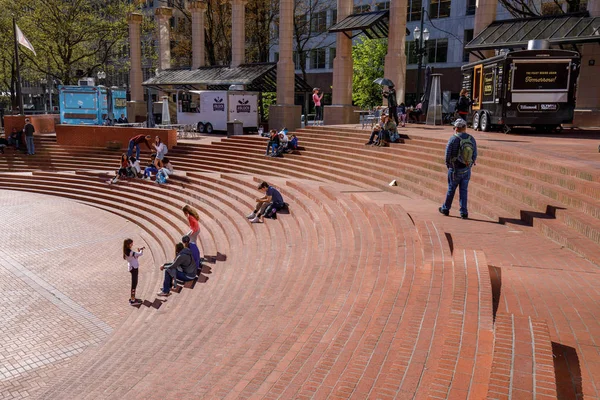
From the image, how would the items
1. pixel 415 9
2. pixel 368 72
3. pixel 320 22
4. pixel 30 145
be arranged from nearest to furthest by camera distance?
1. pixel 30 145
2. pixel 368 72
3. pixel 415 9
4. pixel 320 22

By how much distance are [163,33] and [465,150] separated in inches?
1453

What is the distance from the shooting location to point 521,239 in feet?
25.3

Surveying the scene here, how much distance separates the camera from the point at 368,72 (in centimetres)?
4188

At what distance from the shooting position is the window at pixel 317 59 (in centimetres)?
5351

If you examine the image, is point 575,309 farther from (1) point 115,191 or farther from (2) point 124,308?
(1) point 115,191

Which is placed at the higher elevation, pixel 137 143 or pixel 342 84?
pixel 342 84

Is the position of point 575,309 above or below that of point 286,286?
above

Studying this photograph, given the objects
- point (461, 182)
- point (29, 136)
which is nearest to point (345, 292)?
point (461, 182)

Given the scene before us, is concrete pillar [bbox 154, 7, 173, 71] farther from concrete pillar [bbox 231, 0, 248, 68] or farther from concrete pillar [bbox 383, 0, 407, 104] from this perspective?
concrete pillar [bbox 383, 0, 407, 104]

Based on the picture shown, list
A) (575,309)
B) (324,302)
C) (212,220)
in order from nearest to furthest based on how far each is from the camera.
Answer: (575,309), (324,302), (212,220)

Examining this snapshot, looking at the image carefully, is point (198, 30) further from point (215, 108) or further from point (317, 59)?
point (317, 59)

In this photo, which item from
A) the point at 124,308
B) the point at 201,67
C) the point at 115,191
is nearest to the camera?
the point at 124,308

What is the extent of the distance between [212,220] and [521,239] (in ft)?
28.9

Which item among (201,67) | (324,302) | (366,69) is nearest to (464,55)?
(366,69)
